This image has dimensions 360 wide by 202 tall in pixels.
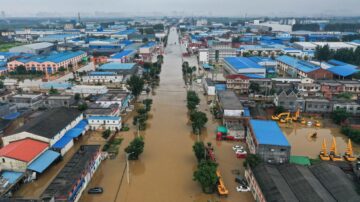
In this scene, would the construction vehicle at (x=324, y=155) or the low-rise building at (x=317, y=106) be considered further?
the low-rise building at (x=317, y=106)

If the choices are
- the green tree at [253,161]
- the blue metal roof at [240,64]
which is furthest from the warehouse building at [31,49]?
the green tree at [253,161]

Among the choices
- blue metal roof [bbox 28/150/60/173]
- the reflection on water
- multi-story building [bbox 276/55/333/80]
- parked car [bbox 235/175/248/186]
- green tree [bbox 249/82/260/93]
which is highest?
multi-story building [bbox 276/55/333/80]

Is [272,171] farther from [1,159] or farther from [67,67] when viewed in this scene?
[67,67]

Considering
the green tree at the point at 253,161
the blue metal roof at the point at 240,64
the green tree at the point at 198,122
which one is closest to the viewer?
the green tree at the point at 253,161

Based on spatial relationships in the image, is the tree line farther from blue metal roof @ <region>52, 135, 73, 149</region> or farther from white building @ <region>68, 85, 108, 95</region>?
blue metal roof @ <region>52, 135, 73, 149</region>

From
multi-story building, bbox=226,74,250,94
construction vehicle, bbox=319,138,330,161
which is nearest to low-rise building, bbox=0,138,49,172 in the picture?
construction vehicle, bbox=319,138,330,161

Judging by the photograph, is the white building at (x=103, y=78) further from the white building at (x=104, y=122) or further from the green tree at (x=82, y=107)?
the white building at (x=104, y=122)

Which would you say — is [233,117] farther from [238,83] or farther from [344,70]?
[344,70]

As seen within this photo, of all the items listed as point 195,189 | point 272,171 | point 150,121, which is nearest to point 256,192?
point 272,171
